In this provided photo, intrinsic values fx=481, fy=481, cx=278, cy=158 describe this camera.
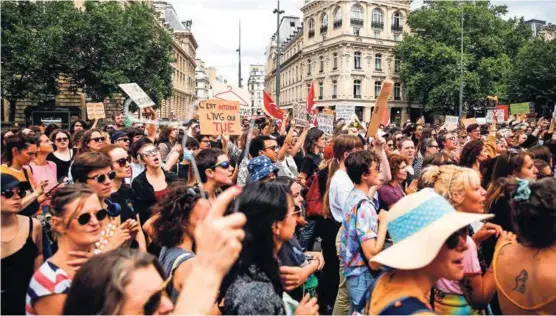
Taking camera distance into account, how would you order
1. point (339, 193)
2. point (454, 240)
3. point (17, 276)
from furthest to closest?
point (339, 193), point (17, 276), point (454, 240)

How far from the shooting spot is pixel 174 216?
10.7 feet

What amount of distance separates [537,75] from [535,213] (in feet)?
125

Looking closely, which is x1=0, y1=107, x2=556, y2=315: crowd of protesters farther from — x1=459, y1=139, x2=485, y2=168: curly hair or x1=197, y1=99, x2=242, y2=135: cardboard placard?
x1=459, y1=139, x2=485, y2=168: curly hair

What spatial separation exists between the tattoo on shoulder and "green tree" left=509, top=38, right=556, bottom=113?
1407 inches

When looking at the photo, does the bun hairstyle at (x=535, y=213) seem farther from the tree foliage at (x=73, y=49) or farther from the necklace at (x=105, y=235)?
the tree foliage at (x=73, y=49)

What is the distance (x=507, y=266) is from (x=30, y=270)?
300 cm

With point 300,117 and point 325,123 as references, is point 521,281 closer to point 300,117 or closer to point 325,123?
point 300,117

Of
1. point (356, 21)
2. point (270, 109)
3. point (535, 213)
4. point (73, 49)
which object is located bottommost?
point (535, 213)

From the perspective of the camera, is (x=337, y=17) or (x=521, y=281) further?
(x=337, y=17)

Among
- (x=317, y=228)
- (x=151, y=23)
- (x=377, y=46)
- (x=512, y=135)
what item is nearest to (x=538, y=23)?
(x=377, y=46)

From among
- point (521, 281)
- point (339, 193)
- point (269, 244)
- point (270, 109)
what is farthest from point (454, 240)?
point (270, 109)

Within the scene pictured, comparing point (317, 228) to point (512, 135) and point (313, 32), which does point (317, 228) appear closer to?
point (512, 135)

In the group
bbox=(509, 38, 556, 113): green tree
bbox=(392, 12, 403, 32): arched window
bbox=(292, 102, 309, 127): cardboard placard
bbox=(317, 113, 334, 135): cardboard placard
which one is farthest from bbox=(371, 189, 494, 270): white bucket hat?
bbox=(392, 12, 403, 32): arched window

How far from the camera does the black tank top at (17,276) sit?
9.82ft
